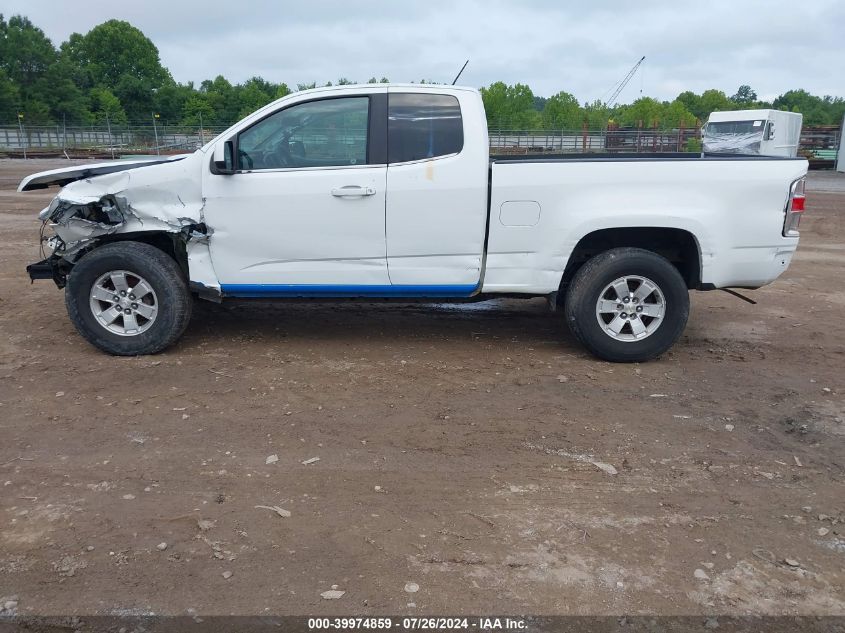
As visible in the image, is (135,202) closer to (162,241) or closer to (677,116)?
(162,241)

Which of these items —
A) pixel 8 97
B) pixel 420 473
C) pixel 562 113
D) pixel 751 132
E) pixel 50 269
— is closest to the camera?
pixel 420 473

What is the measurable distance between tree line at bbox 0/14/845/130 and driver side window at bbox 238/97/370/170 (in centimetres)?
3608

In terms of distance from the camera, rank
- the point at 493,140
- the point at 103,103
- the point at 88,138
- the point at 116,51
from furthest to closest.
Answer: the point at 116,51, the point at 103,103, the point at 88,138, the point at 493,140

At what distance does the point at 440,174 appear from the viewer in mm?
5367

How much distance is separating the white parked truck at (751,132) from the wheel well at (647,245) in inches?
822

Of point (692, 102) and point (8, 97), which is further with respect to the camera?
point (692, 102)

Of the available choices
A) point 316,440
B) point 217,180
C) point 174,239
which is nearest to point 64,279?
point 174,239

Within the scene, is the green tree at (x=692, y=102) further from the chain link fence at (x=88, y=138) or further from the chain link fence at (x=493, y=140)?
the chain link fence at (x=88, y=138)

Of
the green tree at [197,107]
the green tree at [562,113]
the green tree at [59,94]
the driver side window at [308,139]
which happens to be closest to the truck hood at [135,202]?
the driver side window at [308,139]

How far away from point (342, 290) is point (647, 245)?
2.51m

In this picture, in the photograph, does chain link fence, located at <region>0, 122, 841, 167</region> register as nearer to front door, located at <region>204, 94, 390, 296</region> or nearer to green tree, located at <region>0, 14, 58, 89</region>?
green tree, located at <region>0, 14, 58, 89</region>

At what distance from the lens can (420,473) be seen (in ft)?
12.8

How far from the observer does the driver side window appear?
17.8ft

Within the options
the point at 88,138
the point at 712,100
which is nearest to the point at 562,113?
the point at 88,138
